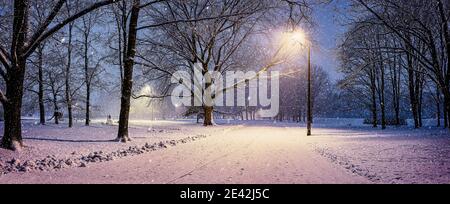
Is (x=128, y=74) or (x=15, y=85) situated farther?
(x=128, y=74)

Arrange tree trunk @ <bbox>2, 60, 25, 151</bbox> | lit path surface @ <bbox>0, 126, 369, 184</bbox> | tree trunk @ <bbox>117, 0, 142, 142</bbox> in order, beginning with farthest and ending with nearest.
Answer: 1. tree trunk @ <bbox>117, 0, 142, 142</bbox>
2. tree trunk @ <bbox>2, 60, 25, 151</bbox>
3. lit path surface @ <bbox>0, 126, 369, 184</bbox>

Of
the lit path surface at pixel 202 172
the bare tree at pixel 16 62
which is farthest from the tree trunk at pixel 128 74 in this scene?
the lit path surface at pixel 202 172

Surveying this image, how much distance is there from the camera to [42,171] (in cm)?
857

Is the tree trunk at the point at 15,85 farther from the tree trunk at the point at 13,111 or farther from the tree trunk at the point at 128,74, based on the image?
the tree trunk at the point at 128,74

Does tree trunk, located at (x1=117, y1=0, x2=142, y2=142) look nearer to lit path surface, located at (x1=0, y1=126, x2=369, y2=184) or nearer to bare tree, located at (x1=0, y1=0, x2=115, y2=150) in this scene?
bare tree, located at (x1=0, y1=0, x2=115, y2=150)

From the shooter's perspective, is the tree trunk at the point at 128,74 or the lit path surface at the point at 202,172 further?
the tree trunk at the point at 128,74

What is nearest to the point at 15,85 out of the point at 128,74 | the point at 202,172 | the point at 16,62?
the point at 16,62

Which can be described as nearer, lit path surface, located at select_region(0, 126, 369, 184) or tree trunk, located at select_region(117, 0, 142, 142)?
lit path surface, located at select_region(0, 126, 369, 184)

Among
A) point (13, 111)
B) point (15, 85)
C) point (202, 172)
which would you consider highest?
point (15, 85)

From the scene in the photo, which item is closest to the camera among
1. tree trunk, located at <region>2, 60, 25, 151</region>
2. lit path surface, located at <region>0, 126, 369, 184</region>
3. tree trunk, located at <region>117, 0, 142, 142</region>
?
lit path surface, located at <region>0, 126, 369, 184</region>

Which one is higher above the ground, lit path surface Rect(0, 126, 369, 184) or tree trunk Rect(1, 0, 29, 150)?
tree trunk Rect(1, 0, 29, 150)

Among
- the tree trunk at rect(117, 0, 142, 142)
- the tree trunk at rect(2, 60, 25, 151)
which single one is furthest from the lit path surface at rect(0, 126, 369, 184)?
the tree trunk at rect(117, 0, 142, 142)

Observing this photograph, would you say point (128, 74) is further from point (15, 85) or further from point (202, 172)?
point (202, 172)
